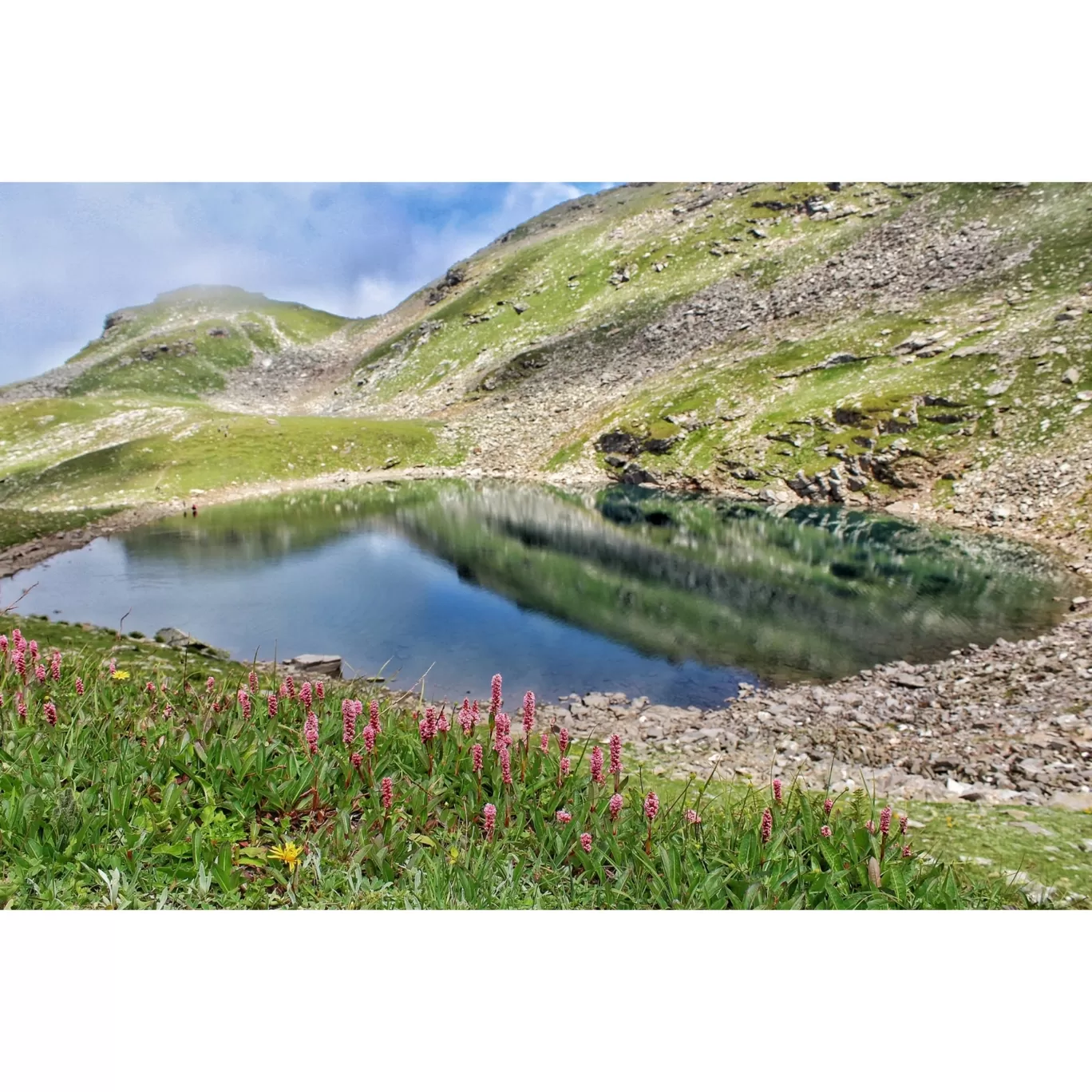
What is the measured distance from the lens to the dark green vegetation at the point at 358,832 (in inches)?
186

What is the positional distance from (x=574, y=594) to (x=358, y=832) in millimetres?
23546

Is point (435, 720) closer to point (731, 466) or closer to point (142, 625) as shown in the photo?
point (142, 625)

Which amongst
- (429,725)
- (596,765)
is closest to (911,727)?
(596,765)

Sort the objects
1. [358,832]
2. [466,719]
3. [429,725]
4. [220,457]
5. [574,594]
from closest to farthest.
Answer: [358,832], [466,719], [429,725], [574,594], [220,457]

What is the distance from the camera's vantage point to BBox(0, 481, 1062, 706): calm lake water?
67.9ft

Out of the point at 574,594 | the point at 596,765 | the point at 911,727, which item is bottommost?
the point at 911,727

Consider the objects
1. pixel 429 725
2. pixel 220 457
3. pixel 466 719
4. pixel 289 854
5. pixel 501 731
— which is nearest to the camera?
pixel 289 854

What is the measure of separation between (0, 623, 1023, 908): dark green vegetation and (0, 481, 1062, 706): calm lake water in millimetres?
5789

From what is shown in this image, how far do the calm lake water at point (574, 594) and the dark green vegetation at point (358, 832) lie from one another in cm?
579

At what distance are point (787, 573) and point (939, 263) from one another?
59.1 metres

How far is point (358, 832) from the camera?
5.28 m

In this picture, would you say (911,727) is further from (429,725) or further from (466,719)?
(429,725)

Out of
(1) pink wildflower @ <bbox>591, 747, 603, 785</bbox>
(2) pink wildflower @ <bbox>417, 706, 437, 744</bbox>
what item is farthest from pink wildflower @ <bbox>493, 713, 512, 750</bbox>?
(1) pink wildflower @ <bbox>591, 747, 603, 785</bbox>

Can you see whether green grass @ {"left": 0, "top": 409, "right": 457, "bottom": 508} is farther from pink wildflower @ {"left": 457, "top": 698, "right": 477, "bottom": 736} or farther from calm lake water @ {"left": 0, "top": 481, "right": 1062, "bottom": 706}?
pink wildflower @ {"left": 457, "top": 698, "right": 477, "bottom": 736}
